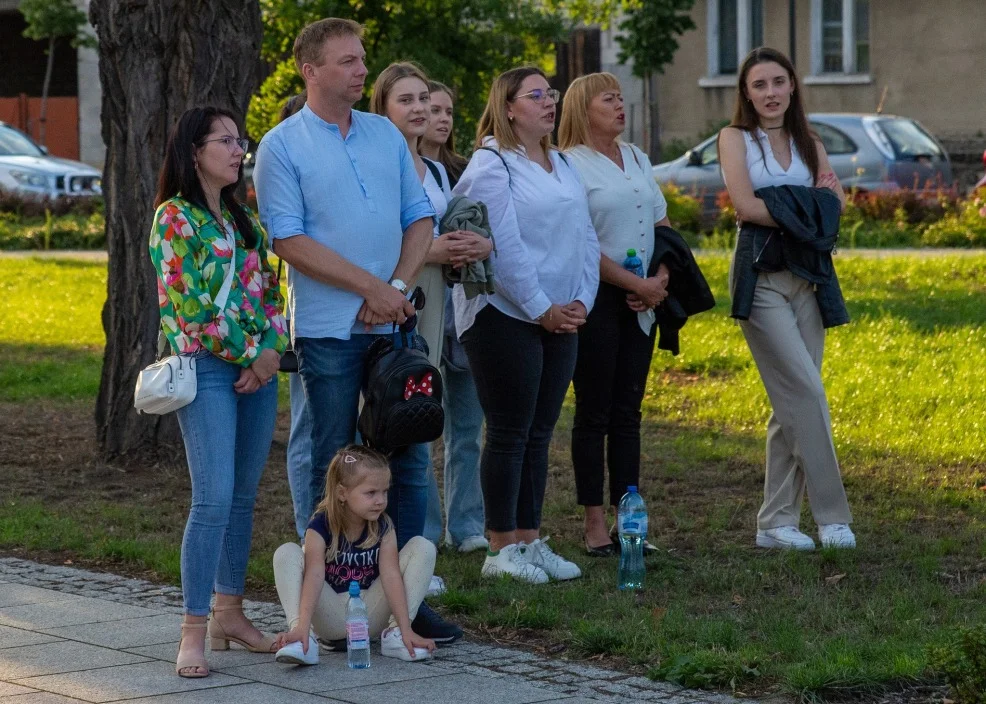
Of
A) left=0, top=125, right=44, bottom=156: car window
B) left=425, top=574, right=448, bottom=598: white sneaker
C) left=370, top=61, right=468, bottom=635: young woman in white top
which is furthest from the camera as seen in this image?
left=0, top=125, right=44, bottom=156: car window

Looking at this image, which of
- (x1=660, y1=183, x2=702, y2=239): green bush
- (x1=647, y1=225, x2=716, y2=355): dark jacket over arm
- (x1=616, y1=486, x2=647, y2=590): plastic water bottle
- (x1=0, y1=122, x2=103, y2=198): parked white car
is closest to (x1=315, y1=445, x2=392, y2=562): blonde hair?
(x1=616, y1=486, x2=647, y2=590): plastic water bottle

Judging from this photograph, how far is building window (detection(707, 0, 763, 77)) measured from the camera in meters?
32.4

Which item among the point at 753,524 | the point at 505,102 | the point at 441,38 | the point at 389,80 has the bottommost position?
the point at 753,524

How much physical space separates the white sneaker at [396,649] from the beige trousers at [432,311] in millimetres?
1479

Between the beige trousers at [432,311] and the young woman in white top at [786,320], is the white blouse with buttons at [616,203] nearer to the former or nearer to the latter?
the young woman in white top at [786,320]

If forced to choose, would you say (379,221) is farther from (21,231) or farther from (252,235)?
(21,231)

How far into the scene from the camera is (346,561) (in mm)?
5473

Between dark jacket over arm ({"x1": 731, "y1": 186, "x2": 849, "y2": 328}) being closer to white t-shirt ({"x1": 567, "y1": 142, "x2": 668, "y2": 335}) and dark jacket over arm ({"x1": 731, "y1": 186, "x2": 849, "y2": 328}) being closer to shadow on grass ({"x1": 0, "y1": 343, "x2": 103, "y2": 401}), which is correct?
white t-shirt ({"x1": 567, "y1": 142, "x2": 668, "y2": 335})

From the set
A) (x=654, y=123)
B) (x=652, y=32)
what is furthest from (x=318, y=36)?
(x=654, y=123)

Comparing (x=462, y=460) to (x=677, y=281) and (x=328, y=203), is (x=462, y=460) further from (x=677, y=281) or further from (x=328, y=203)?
(x=328, y=203)

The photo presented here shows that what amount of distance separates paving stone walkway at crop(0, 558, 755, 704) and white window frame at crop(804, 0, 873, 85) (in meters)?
27.7

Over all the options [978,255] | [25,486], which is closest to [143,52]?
[25,486]

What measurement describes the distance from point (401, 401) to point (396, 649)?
0.85 meters

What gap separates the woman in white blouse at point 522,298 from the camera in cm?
646
